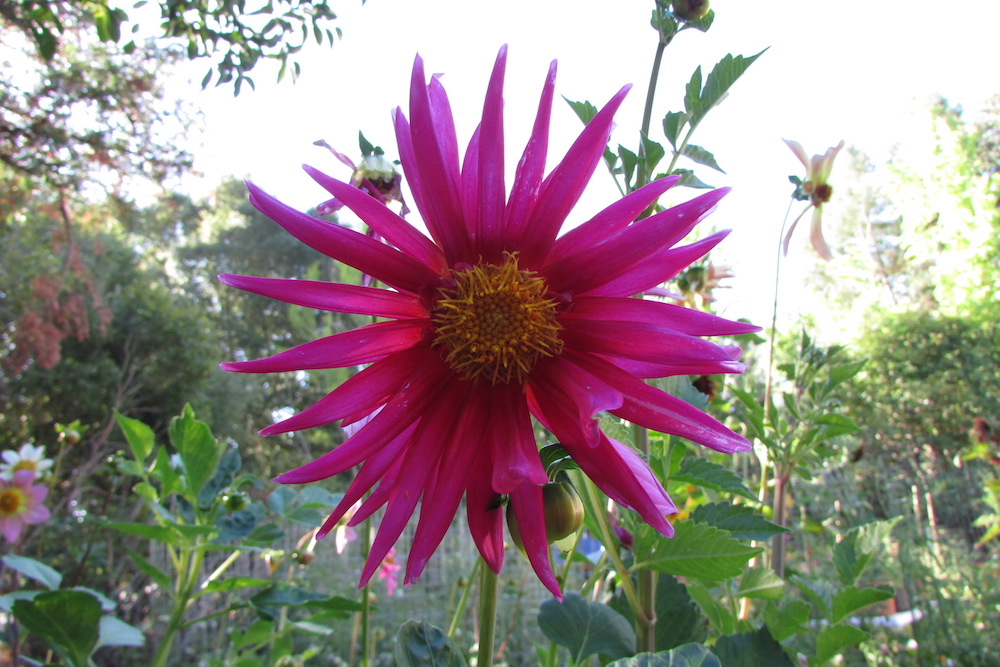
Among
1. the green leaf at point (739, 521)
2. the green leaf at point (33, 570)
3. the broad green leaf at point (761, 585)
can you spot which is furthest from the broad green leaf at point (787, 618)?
the green leaf at point (33, 570)

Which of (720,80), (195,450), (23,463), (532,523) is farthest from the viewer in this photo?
(23,463)

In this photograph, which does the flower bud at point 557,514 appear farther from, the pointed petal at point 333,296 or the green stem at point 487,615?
the pointed petal at point 333,296

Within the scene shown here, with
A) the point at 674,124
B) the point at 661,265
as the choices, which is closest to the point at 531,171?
the point at 661,265

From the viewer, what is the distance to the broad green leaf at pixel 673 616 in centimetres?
75

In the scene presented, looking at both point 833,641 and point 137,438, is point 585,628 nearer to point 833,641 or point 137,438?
point 833,641

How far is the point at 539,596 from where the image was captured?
456 centimetres

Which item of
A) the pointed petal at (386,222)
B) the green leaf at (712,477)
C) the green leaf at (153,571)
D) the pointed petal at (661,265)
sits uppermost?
the pointed petal at (386,222)

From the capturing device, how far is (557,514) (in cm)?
50

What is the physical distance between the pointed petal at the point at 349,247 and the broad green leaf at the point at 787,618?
2.06ft

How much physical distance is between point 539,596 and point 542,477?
14.8ft

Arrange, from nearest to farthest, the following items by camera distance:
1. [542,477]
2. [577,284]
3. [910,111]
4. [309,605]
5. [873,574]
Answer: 1. [542,477]
2. [577,284]
3. [309,605]
4. [873,574]
5. [910,111]

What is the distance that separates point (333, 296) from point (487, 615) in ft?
0.95

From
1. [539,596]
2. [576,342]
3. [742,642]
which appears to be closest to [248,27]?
[576,342]

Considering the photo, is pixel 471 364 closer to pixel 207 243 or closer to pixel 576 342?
pixel 576 342
